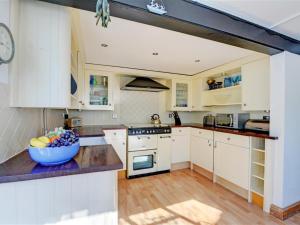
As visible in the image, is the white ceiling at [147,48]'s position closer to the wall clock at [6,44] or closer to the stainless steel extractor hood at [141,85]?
the stainless steel extractor hood at [141,85]

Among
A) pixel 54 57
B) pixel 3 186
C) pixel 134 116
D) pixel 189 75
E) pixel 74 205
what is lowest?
pixel 74 205

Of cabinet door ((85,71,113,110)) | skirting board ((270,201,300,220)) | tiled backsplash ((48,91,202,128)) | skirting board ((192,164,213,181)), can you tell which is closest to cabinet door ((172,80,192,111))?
tiled backsplash ((48,91,202,128))

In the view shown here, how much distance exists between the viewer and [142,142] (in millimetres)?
3021

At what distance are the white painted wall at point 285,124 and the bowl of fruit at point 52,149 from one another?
2215mm

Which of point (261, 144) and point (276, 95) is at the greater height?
point (276, 95)

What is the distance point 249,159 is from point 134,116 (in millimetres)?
2311

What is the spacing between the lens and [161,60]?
108 inches

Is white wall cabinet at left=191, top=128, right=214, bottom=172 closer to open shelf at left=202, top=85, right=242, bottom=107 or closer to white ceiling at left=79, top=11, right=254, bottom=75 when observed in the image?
open shelf at left=202, top=85, right=242, bottom=107

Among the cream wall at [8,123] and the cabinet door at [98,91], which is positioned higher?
the cabinet door at [98,91]

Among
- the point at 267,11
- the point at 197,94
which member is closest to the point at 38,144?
the point at 267,11

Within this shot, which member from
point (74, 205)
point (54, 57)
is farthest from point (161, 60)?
point (74, 205)

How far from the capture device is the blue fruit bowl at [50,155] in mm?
910

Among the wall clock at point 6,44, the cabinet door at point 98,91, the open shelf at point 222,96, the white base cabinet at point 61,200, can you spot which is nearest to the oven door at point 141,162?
the cabinet door at point 98,91

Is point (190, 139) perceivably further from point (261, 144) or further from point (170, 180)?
point (261, 144)
